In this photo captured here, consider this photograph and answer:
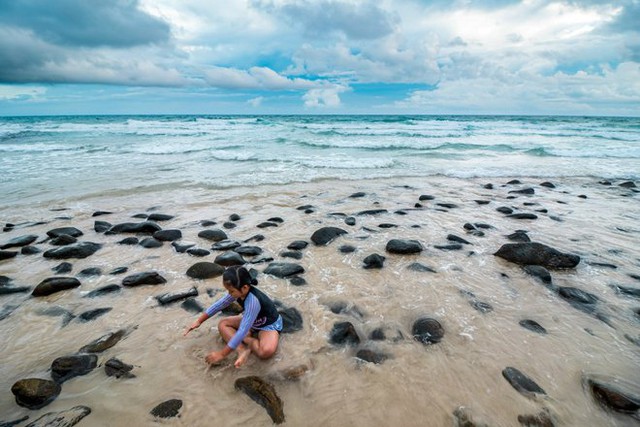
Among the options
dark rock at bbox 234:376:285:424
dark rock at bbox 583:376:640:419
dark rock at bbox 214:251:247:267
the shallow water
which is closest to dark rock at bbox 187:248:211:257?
the shallow water

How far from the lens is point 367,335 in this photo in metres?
3.99

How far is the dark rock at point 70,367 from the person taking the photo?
131 inches

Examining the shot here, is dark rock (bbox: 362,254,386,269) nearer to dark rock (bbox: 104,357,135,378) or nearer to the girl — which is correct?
the girl

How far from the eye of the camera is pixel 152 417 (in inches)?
115

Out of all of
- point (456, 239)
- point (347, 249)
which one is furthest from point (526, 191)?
point (347, 249)

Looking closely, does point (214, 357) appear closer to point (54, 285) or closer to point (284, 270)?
point (284, 270)

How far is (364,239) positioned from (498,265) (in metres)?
2.51

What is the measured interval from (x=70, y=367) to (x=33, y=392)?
0.40 m

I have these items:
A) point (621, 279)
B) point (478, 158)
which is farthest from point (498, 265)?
point (478, 158)

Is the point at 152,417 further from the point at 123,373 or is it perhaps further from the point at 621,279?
the point at 621,279

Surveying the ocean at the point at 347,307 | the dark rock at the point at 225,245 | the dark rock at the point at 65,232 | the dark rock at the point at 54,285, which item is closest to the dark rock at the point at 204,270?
the ocean at the point at 347,307

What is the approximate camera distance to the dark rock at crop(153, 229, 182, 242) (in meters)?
6.99

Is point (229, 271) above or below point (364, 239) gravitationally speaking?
above

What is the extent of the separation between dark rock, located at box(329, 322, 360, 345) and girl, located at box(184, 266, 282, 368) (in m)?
0.65
